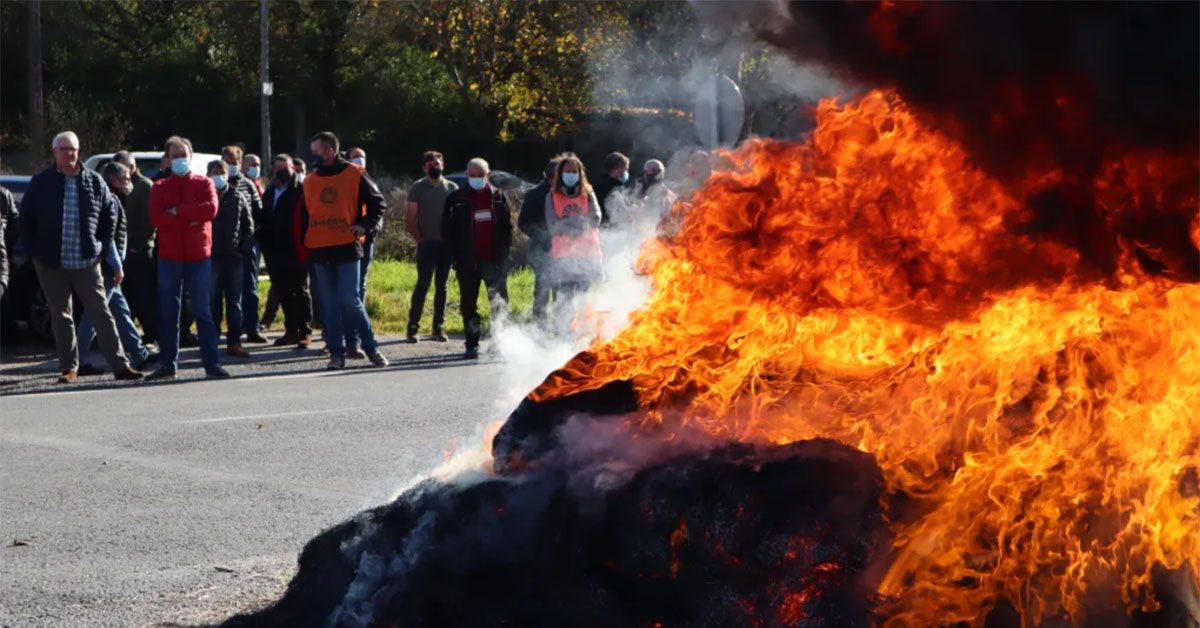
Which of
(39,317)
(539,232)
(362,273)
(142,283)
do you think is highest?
(539,232)

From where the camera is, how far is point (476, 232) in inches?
599

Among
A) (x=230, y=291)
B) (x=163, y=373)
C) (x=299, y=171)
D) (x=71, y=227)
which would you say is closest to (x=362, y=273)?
(x=230, y=291)

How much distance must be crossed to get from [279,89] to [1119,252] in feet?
141

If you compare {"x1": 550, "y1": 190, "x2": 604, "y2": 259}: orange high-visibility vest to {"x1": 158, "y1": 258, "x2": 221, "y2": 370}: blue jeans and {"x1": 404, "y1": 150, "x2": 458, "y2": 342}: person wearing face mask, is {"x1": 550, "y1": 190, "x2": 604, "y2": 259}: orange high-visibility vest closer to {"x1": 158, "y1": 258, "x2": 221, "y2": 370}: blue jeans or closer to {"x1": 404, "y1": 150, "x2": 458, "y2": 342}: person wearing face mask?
{"x1": 404, "y1": 150, "x2": 458, "y2": 342}: person wearing face mask

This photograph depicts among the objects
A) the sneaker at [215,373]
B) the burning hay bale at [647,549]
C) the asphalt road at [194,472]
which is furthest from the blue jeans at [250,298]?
the burning hay bale at [647,549]

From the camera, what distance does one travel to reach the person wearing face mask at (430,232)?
16219 mm

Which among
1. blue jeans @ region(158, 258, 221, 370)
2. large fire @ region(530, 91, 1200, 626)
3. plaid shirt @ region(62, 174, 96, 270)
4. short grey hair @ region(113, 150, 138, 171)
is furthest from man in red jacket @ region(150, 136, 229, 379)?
large fire @ region(530, 91, 1200, 626)

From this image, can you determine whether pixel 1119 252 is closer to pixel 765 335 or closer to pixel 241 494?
pixel 765 335

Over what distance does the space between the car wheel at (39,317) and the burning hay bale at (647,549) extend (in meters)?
11.2

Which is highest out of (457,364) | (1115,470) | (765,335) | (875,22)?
(875,22)

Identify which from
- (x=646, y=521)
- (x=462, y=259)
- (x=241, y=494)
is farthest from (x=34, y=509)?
(x=462, y=259)

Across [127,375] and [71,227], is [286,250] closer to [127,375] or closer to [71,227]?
[127,375]

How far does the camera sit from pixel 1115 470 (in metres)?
4.52

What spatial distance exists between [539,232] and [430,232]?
2178 millimetres
